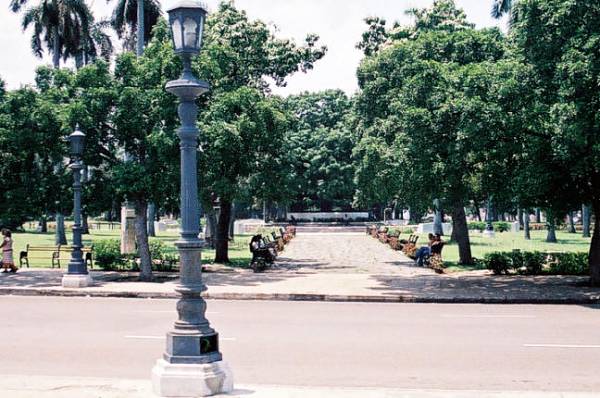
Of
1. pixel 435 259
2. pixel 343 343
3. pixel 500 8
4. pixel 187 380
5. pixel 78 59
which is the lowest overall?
pixel 343 343

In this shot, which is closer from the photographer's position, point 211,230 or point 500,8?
point 500,8

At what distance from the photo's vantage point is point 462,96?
18297 mm

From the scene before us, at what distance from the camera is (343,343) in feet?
37.0

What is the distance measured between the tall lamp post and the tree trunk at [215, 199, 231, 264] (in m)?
20.9

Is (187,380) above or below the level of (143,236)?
below

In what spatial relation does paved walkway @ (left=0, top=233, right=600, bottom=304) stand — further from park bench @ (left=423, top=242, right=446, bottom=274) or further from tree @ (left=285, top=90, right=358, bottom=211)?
tree @ (left=285, top=90, right=358, bottom=211)

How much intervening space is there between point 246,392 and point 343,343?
3.93m

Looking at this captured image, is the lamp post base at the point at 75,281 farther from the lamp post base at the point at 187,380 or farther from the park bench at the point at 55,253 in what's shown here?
the lamp post base at the point at 187,380

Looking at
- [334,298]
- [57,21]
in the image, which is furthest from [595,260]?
[57,21]

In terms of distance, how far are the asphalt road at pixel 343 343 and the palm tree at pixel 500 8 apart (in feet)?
67.1

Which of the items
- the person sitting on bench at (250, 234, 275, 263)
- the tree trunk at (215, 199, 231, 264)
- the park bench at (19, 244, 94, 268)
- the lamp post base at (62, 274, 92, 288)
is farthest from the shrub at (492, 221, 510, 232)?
the lamp post base at (62, 274, 92, 288)

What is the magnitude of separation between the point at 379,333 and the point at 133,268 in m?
15.0

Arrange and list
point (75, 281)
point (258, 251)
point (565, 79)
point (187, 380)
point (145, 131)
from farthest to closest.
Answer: point (258, 251) → point (145, 131) → point (75, 281) → point (565, 79) → point (187, 380)

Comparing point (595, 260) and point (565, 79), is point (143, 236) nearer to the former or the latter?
point (565, 79)
